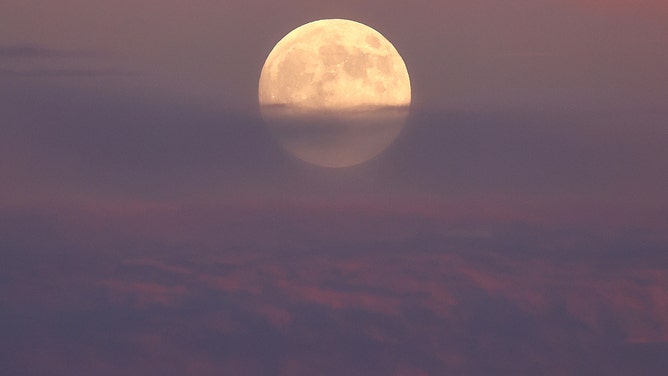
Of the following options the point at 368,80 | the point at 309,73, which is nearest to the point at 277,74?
the point at 309,73

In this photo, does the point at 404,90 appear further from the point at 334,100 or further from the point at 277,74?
the point at 277,74

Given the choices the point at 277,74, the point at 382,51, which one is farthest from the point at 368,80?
the point at 277,74

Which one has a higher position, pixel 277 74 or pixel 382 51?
pixel 382 51

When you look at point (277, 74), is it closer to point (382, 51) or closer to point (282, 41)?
point (282, 41)

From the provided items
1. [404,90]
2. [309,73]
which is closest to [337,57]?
[309,73]

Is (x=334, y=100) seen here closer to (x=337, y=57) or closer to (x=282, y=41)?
(x=337, y=57)

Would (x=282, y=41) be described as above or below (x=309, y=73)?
above

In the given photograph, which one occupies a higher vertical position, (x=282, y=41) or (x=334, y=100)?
(x=282, y=41)
